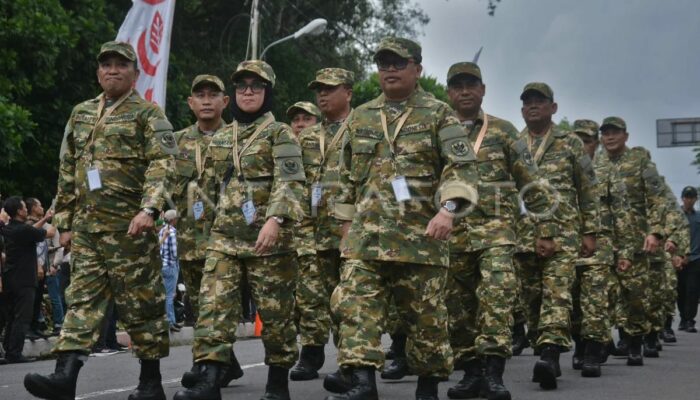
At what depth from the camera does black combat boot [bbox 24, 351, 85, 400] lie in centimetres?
818

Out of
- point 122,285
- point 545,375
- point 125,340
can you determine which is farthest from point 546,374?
point 125,340

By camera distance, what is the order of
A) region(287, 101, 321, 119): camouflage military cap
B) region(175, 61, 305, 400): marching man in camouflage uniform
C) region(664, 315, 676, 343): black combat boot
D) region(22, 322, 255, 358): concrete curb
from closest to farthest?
region(175, 61, 305, 400): marching man in camouflage uniform < region(287, 101, 321, 119): camouflage military cap < region(22, 322, 255, 358): concrete curb < region(664, 315, 676, 343): black combat boot

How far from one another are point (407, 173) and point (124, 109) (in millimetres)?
2145

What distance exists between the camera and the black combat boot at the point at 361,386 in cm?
781

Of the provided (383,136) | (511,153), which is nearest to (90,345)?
(383,136)

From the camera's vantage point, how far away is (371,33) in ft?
166

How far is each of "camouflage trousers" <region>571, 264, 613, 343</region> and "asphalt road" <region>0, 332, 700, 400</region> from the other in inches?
15.9

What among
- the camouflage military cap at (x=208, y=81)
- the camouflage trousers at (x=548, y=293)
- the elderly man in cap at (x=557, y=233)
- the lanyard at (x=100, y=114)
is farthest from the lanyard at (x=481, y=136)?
the lanyard at (x=100, y=114)

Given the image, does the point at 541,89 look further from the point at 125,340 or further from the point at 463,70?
the point at 125,340

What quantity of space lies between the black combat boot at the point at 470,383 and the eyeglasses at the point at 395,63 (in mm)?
2635

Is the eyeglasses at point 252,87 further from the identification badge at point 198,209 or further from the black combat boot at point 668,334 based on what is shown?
the black combat boot at point 668,334

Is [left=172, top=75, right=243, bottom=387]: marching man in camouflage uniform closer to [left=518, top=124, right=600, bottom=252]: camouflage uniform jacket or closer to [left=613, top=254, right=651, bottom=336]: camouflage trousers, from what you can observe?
[left=518, top=124, right=600, bottom=252]: camouflage uniform jacket

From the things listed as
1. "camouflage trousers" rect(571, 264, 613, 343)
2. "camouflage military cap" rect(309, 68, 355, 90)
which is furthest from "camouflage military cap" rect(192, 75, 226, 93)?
"camouflage trousers" rect(571, 264, 613, 343)

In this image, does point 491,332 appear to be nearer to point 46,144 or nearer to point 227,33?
point 46,144
